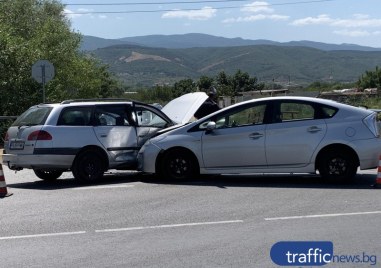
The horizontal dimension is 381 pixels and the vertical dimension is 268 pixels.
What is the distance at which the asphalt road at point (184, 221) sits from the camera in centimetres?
645

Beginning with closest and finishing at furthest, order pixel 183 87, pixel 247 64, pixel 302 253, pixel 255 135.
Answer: pixel 302 253, pixel 255 135, pixel 183 87, pixel 247 64

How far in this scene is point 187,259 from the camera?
6277mm

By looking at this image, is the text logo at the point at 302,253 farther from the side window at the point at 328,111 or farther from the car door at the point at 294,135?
the side window at the point at 328,111

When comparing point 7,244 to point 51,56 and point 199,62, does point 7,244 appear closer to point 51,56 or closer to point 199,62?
point 51,56

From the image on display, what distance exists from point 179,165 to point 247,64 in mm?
132574

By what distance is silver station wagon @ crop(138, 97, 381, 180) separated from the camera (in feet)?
35.6

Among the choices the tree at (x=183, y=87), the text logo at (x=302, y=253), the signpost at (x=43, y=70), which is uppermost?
the tree at (x=183, y=87)

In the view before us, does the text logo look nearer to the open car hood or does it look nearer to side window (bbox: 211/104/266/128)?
side window (bbox: 211/104/266/128)

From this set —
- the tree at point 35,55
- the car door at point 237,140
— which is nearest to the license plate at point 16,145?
the car door at point 237,140

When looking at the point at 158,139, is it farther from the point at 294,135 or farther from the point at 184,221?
the point at 184,221

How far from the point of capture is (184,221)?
320 inches

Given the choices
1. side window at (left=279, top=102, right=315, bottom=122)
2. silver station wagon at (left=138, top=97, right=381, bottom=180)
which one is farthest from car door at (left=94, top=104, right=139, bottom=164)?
side window at (left=279, top=102, right=315, bottom=122)

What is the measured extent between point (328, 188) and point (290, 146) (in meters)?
1.00

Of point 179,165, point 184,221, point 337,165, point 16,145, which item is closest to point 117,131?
point 179,165
